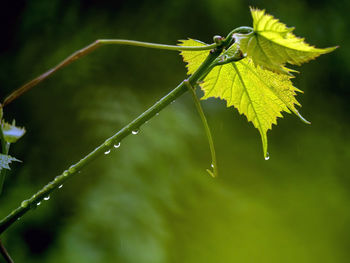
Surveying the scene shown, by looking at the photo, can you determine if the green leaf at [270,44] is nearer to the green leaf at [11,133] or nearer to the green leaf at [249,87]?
the green leaf at [249,87]

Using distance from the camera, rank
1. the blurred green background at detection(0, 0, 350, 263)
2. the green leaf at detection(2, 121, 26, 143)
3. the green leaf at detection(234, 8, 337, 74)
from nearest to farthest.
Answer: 1. the green leaf at detection(234, 8, 337, 74)
2. the green leaf at detection(2, 121, 26, 143)
3. the blurred green background at detection(0, 0, 350, 263)

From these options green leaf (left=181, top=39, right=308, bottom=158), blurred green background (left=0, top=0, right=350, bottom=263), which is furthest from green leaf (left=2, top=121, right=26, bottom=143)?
blurred green background (left=0, top=0, right=350, bottom=263)

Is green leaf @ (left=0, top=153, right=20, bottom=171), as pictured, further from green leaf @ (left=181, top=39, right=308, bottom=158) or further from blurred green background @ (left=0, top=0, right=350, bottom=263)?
blurred green background @ (left=0, top=0, right=350, bottom=263)

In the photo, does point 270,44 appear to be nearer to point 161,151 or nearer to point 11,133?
point 11,133

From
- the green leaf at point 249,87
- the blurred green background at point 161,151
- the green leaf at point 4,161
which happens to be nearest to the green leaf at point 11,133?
the green leaf at point 4,161

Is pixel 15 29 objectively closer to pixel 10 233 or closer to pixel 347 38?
pixel 10 233

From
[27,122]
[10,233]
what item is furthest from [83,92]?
[10,233]
